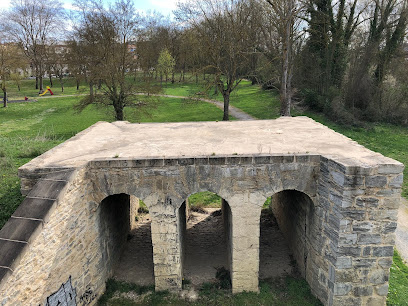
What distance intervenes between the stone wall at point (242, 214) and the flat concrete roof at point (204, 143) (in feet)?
1.04

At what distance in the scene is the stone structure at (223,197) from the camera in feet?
20.7

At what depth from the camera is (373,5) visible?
23938 mm

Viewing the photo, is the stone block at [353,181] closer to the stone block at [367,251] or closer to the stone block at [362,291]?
the stone block at [367,251]

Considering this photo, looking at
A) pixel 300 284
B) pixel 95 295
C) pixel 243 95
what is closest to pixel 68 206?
pixel 95 295

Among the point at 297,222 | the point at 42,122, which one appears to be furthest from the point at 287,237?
the point at 42,122

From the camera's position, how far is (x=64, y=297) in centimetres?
662

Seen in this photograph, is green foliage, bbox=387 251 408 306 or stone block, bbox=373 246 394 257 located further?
green foliage, bbox=387 251 408 306

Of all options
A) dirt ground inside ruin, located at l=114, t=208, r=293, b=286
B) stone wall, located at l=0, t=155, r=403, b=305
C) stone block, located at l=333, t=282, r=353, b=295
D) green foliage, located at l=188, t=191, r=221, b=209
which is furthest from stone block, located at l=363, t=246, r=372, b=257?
green foliage, located at l=188, t=191, r=221, b=209

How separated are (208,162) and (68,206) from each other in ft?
9.82

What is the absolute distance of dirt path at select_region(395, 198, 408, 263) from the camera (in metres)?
9.76

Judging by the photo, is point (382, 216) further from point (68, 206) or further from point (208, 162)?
point (68, 206)

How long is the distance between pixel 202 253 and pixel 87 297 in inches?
140

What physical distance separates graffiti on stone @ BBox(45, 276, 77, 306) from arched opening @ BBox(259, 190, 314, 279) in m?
4.66

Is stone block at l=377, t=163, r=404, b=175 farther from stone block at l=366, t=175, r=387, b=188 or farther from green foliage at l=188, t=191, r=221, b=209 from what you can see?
green foliage at l=188, t=191, r=221, b=209
